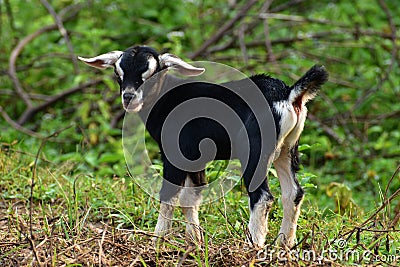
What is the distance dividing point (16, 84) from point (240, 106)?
18.7 ft

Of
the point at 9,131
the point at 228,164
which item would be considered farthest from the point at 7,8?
the point at 228,164

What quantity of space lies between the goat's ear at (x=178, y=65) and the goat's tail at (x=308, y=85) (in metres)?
0.82

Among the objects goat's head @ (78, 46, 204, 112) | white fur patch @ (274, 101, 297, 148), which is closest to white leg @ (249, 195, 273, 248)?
white fur patch @ (274, 101, 297, 148)

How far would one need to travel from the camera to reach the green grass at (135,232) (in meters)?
3.95

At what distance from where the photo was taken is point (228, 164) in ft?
18.8

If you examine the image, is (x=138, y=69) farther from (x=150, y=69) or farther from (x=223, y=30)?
(x=223, y=30)

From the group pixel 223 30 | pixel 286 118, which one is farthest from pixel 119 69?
pixel 223 30

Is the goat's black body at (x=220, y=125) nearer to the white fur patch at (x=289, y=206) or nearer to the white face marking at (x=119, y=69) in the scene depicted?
the white fur patch at (x=289, y=206)

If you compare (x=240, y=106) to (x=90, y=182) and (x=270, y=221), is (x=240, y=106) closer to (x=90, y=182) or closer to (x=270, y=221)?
(x=270, y=221)

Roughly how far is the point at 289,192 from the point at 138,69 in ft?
4.68

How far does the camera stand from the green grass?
3951 mm

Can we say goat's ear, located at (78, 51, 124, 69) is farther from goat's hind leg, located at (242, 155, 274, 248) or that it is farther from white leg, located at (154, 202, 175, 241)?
goat's hind leg, located at (242, 155, 274, 248)

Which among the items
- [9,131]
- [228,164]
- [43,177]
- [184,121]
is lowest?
[9,131]

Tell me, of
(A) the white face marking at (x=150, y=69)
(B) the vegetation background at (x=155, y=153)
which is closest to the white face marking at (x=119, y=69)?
(A) the white face marking at (x=150, y=69)
